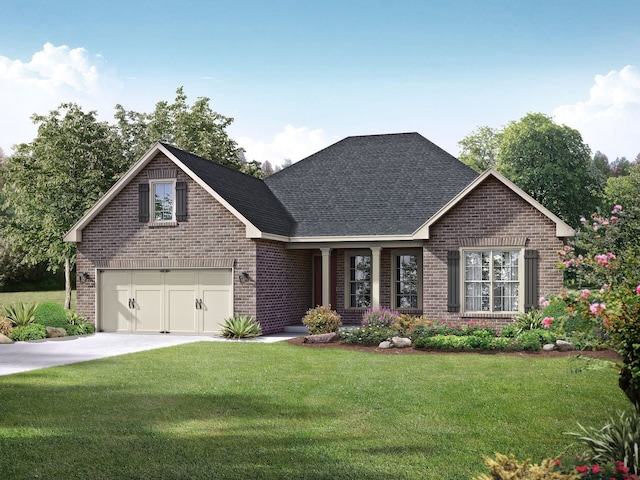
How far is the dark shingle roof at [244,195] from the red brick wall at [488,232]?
520cm

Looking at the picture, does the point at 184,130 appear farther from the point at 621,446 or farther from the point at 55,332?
the point at 621,446

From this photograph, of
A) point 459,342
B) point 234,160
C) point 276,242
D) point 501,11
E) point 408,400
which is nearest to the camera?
point 408,400

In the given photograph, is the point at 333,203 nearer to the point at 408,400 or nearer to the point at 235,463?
the point at 408,400

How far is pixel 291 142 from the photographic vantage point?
121m

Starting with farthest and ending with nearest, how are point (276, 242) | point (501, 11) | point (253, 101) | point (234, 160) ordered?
point (234, 160) < point (253, 101) < point (501, 11) < point (276, 242)

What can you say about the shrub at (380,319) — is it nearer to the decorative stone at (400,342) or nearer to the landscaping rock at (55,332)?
the decorative stone at (400,342)

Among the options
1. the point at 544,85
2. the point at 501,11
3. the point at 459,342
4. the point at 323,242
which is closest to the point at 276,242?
the point at 323,242

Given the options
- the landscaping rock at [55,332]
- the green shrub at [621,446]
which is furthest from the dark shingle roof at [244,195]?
the green shrub at [621,446]

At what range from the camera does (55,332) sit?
21.4 meters

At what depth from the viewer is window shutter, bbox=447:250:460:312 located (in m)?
21.0

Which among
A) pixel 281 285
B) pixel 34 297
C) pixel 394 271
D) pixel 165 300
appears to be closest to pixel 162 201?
pixel 165 300

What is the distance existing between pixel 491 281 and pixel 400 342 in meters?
4.64

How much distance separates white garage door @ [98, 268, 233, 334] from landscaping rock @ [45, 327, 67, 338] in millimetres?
1799

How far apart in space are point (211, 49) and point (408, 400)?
19048 millimetres
